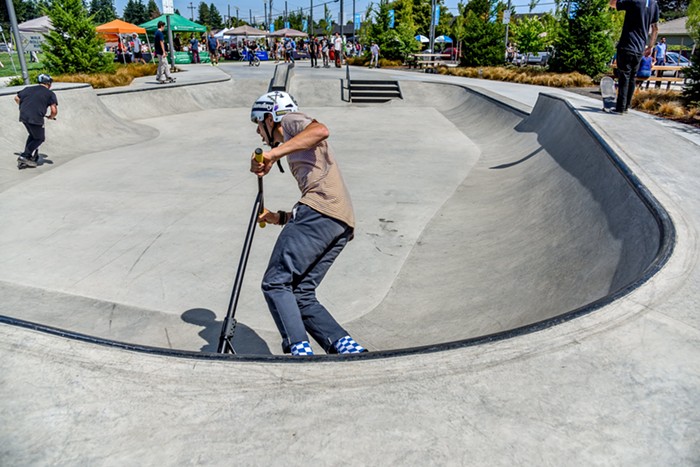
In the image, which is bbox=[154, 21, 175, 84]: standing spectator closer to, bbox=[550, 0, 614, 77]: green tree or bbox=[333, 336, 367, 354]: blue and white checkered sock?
bbox=[550, 0, 614, 77]: green tree

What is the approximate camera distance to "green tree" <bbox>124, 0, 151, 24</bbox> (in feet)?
414

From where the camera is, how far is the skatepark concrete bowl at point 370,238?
4.18 metres

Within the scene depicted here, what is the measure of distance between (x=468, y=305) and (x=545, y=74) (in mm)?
20091

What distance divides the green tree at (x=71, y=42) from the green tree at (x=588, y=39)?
18.3m

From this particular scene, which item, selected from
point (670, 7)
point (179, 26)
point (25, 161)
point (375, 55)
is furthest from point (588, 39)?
point (670, 7)

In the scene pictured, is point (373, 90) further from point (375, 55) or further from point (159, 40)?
point (375, 55)

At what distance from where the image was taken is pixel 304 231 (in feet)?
10.4

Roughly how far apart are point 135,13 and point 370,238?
14419 centimetres

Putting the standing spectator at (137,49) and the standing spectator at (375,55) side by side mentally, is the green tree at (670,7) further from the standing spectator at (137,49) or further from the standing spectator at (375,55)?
the standing spectator at (137,49)

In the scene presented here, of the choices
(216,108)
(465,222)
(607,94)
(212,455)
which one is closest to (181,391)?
(212,455)

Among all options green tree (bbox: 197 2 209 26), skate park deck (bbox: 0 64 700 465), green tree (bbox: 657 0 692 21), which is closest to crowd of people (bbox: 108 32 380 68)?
skate park deck (bbox: 0 64 700 465)

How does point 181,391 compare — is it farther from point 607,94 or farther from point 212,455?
point 607,94

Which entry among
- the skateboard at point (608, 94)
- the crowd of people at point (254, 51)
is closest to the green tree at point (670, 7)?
the crowd of people at point (254, 51)

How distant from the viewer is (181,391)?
234cm
